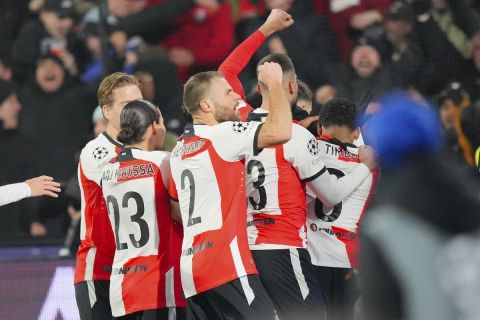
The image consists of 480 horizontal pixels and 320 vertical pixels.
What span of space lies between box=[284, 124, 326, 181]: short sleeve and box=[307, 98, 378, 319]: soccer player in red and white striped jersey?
0.57m

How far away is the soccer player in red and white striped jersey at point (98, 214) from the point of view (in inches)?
269

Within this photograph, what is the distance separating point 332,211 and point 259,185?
30.9 inches

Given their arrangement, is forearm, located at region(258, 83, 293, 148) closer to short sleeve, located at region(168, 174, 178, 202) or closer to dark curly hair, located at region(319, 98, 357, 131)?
short sleeve, located at region(168, 174, 178, 202)

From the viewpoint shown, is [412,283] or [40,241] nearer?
[412,283]

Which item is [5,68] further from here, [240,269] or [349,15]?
[240,269]

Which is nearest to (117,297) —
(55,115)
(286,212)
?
(286,212)

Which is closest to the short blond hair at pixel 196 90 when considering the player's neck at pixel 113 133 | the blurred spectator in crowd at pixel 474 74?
the player's neck at pixel 113 133

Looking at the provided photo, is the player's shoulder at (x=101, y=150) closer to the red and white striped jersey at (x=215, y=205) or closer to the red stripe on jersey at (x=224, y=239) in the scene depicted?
the red and white striped jersey at (x=215, y=205)

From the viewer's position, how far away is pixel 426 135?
3.66 metres

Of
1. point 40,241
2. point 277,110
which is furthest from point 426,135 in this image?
point 40,241

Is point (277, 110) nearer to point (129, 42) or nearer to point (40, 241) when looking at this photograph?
point (40, 241)

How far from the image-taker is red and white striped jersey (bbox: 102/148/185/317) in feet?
20.9

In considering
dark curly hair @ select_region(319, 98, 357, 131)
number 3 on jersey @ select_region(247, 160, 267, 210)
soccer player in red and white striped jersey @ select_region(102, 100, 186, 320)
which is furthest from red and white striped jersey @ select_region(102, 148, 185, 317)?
dark curly hair @ select_region(319, 98, 357, 131)

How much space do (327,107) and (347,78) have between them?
379cm
